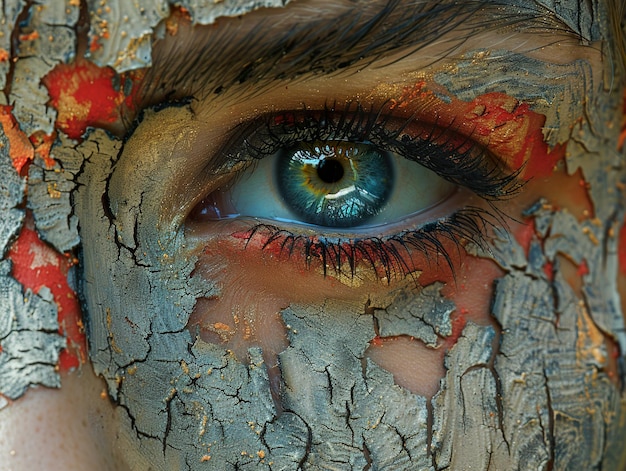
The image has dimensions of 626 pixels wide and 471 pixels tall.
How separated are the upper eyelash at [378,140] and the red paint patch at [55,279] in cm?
24

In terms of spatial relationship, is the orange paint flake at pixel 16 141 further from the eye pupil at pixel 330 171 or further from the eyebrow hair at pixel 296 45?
the eye pupil at pixel 330 171

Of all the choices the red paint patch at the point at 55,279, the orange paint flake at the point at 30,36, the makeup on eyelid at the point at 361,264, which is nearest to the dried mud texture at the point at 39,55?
the orange paint flake at the point at 30,36

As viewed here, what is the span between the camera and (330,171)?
3.24ft

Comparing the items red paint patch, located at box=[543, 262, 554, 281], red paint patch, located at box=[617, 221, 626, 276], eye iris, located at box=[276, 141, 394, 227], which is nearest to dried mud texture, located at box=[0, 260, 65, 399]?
eye iris, located at box=[276, 141, 394, 227]

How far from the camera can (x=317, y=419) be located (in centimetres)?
89

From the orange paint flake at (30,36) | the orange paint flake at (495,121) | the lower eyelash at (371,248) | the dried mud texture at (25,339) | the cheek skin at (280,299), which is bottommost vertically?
the dried mud texture at (25,339)

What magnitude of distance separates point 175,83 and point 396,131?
0.97 feet

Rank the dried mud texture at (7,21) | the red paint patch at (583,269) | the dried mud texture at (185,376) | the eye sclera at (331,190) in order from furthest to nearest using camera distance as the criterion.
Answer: the red paint patch at (583,269) < the eye sclera at (331,190) < the dried mud texture at (185,376) < the dried mud texture at (7,21)

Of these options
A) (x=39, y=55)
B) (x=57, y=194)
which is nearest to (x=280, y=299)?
(x=57, y=194)

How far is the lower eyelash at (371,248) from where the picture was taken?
915 millimetres

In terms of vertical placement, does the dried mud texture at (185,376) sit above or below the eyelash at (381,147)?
below

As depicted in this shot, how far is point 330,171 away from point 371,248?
0.14 m

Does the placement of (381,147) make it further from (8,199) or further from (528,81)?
(8,199)

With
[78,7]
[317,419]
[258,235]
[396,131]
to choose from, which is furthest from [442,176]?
[78,7]
